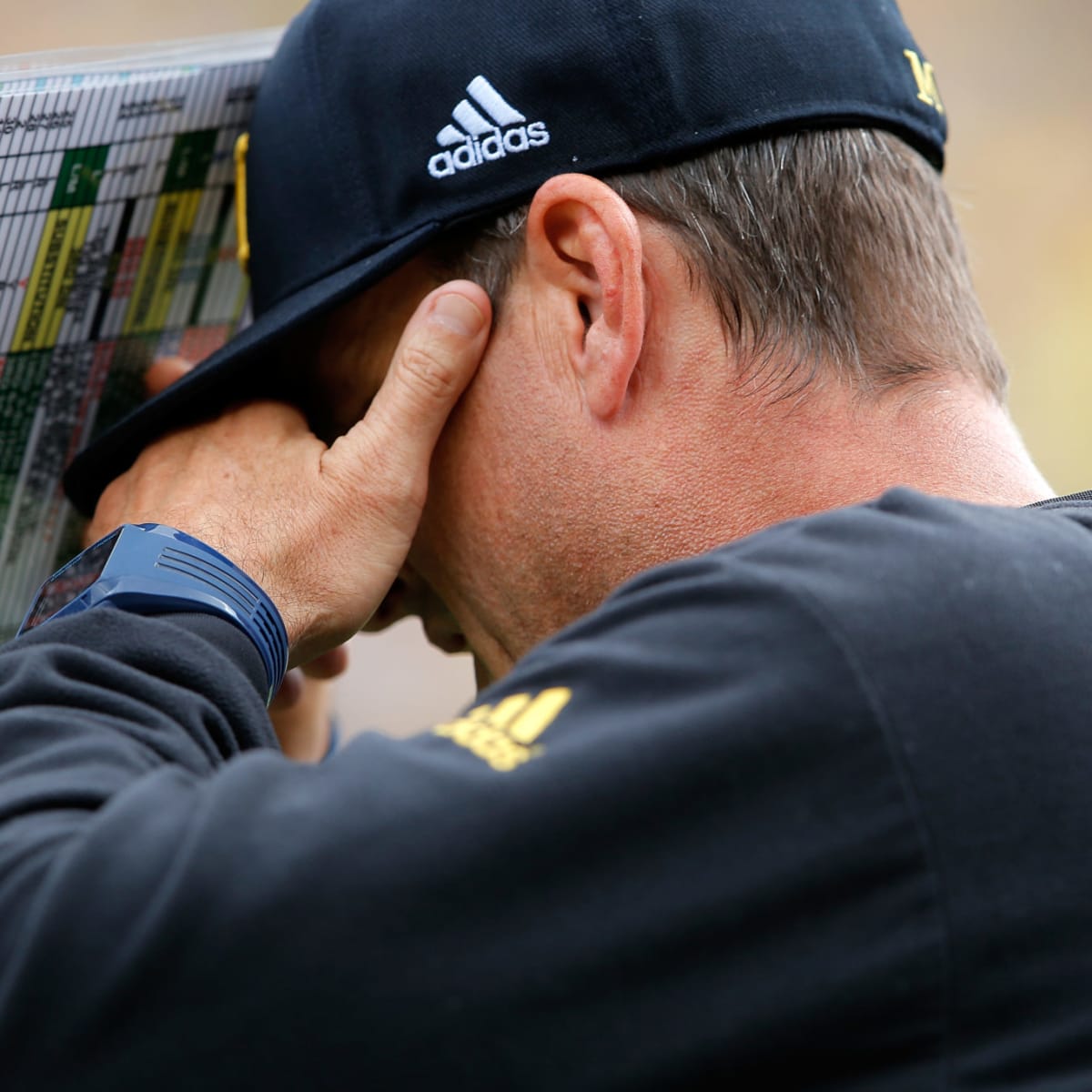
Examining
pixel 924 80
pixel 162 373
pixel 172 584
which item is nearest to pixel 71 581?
pixel 172 584

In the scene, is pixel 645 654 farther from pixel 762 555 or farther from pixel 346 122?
pixel 346 122

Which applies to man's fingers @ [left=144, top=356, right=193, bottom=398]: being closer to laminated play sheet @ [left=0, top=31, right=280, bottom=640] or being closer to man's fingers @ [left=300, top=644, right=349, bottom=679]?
laminated play sheet @ [left=0, top=31, right=280, bottom=640]

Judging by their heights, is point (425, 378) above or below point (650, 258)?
below

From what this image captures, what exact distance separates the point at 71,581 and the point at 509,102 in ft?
1.91

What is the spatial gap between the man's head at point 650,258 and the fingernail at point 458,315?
0.07 ft

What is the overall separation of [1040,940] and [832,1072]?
0.14m

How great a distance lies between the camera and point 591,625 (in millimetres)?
878

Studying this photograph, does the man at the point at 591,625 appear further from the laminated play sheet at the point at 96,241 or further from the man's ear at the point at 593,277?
the laminated play sheet at the point at 96,241

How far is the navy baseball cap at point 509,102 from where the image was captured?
117 centimetres

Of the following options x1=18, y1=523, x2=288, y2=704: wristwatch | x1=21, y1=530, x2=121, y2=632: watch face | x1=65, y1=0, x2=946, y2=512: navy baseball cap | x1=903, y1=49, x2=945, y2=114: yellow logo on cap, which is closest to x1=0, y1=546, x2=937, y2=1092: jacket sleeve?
x1=18, y1=523, x2=288, y2=704: wristwatch

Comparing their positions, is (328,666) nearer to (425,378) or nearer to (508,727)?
(425,378)

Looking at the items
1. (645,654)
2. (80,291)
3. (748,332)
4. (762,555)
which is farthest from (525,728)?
(80,291)

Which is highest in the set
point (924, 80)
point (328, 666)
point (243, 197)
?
point (924, 80)

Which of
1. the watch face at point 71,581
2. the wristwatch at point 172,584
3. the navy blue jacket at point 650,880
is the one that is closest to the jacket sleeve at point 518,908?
the navy blue jacket at point 650,880
